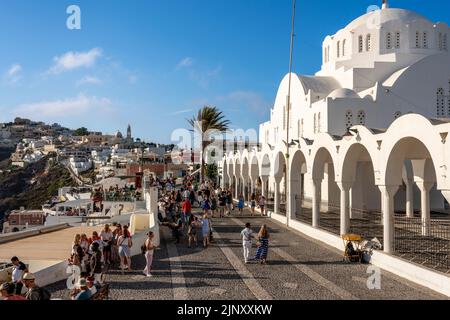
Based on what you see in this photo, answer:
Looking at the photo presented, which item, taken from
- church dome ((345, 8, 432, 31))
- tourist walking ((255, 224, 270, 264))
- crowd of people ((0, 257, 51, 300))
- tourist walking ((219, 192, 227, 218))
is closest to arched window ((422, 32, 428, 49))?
church dome ((345, 8, 432, 31))

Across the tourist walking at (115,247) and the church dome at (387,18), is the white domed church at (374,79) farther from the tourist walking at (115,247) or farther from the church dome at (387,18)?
the tourist walking at (115,247)

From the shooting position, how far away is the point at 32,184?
113 metres

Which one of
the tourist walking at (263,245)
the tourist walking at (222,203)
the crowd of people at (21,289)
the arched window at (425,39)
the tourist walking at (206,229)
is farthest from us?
the arched window at (425,39)

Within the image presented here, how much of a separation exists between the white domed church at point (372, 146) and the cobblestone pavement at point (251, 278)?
98cm

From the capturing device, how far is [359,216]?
1933 cm

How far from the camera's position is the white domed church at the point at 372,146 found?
11391 millimetres

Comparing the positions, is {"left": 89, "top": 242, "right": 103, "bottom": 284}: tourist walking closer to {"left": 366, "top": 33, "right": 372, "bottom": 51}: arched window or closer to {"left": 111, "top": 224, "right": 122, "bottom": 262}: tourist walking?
{"left": 111, "top": 224, "right": 122, "bottom": 262}: tourist walking

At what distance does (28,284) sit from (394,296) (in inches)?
266

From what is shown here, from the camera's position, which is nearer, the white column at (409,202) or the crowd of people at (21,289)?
the crowd of people at (21,289)

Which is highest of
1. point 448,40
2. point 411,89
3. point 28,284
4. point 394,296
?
point 448,40

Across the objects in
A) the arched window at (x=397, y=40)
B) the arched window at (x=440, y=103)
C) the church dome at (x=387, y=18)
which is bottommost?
the arched window at (x=440, y=103)

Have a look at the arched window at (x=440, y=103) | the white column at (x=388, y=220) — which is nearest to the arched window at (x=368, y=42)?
the arched window at (x=440, y=103)
